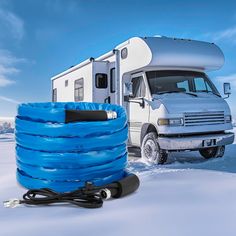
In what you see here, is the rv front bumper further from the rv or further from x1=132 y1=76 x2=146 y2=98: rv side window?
x1=132 y1=76 x2=146 y2=98: rv side window

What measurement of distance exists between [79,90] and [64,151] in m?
6.68

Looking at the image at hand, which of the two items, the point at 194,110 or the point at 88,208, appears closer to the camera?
the point at 88,208

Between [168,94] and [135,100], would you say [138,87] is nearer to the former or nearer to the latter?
[135,100]

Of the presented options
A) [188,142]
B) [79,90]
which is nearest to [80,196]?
[188,142]

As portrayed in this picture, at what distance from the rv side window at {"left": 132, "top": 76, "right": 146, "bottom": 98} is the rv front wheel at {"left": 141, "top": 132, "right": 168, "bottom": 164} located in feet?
3.46

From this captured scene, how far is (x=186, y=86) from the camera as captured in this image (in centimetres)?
807

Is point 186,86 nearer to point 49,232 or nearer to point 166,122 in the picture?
point 166,122

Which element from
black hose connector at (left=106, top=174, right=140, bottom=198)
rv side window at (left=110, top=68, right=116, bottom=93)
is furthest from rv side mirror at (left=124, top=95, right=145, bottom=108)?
black hose connector at (left=106, top=174, right=140, bottom=198)

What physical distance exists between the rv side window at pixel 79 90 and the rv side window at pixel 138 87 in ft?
8.08

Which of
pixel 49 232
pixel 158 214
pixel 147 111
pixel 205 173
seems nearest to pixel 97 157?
pixel 158 214

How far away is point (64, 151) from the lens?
3916 millimetres

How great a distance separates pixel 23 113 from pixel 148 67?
4171 millimetres

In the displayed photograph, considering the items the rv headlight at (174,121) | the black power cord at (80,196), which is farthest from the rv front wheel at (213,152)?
the black power cord at (80,196)

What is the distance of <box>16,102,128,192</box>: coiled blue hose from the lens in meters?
3.91
